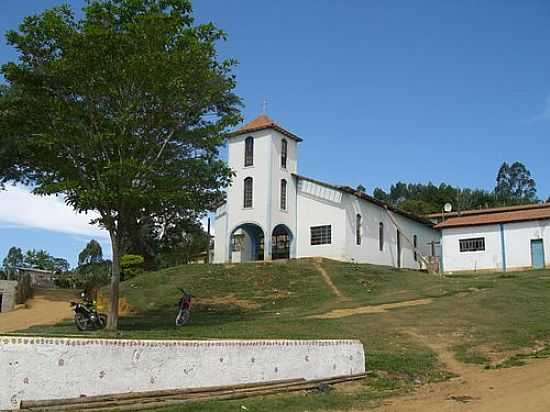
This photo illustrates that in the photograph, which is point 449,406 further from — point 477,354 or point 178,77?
point 178,77

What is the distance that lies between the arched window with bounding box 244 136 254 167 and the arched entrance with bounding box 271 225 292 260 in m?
4.74

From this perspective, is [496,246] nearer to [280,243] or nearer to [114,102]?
[280,243]

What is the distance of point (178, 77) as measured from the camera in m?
18.3

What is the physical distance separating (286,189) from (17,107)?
71.7ft

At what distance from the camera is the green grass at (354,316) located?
14.4 meters

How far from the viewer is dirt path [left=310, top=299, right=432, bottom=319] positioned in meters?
21.1

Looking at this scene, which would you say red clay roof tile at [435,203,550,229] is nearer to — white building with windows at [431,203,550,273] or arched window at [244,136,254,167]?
white building with windows at [431,203,550,273]

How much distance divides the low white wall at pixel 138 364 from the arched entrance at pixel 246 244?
1008 inches

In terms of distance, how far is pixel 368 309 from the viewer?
22.3 metres

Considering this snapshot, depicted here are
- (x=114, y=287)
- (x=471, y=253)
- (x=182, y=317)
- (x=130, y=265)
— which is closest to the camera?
(x=114, y=287)

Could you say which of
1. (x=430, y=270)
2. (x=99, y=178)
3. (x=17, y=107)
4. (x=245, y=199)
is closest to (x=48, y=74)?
(x=17, y=107)

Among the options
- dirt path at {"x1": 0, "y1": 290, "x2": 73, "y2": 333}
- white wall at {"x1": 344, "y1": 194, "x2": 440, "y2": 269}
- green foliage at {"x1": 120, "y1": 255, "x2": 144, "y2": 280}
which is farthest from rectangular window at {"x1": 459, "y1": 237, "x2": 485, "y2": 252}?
dirt path at {"x1": 0, "y1": 290, "x2": 73, "y2": 333}

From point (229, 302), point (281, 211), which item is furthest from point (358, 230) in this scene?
point (229, 302)

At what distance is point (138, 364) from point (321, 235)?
28394 mm
